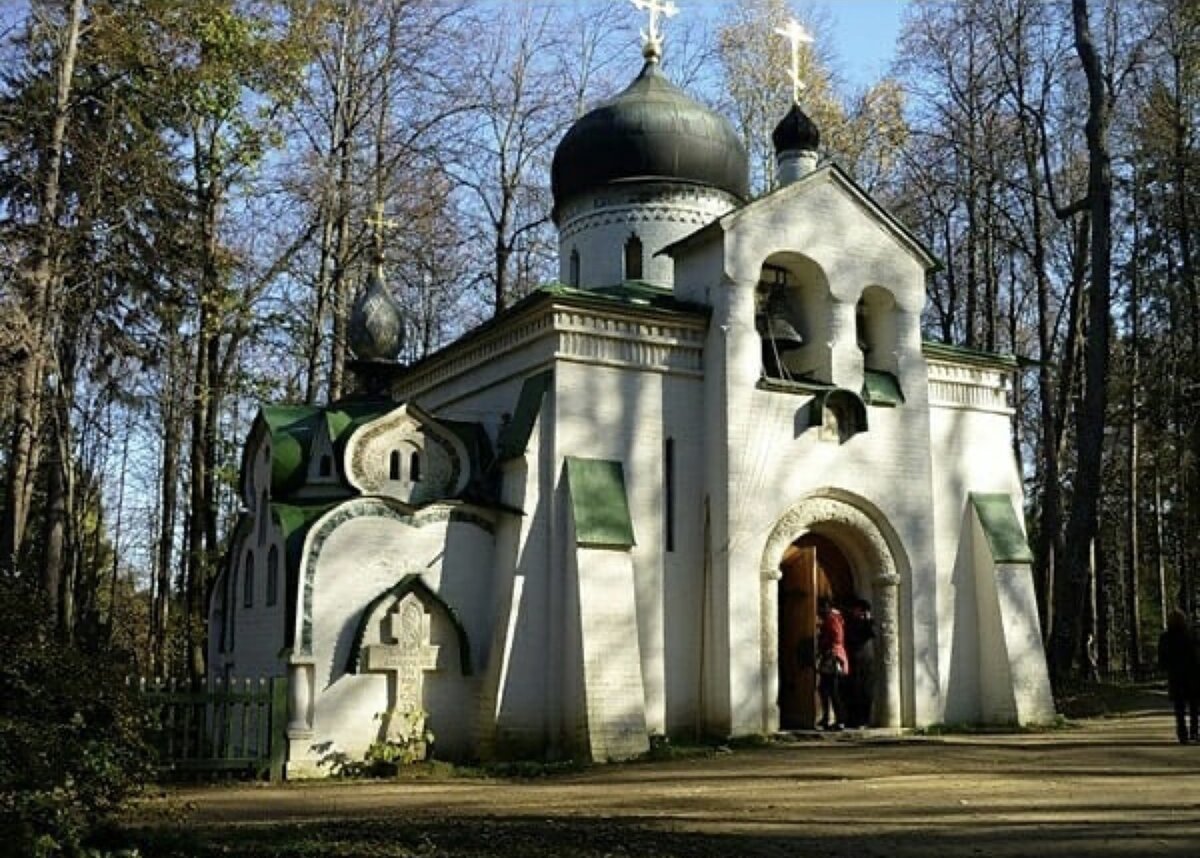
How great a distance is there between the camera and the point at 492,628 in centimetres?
1516

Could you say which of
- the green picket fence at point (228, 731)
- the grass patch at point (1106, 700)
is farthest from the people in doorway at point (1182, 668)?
the green picket fence at point (228, 731)

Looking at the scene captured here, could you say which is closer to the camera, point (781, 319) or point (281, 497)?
point (281, 497)

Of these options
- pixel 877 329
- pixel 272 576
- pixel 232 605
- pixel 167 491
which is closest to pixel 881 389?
pixel 877 329

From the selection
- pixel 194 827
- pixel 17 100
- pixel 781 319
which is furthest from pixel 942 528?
pixel 17 100

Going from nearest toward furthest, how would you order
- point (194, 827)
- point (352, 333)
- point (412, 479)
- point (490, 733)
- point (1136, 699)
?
point (194, 827)
point (490, 733)
point (412, 479)
point (352, 333)
point (1136, 699)

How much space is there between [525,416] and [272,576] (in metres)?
3.71

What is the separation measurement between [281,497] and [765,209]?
7152mm

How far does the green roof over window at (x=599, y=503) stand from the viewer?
14625 millimetres

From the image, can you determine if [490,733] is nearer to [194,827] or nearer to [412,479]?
[412,479]

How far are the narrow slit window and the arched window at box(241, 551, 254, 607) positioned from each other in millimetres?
5395

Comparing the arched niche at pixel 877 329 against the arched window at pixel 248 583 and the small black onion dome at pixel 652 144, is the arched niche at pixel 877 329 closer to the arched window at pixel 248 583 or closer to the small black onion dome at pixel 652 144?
the small black onion dome at pixel 652 144

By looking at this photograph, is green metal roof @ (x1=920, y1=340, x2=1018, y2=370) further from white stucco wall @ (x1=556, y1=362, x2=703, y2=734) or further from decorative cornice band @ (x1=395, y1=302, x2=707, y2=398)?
white stucco wall @ (x1=556, y1=362, x2=703, y2=734)

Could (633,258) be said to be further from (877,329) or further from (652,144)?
(877,329)

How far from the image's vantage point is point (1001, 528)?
1747cm
